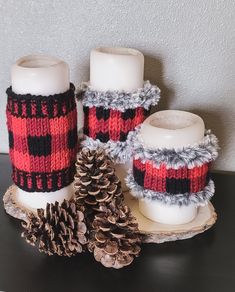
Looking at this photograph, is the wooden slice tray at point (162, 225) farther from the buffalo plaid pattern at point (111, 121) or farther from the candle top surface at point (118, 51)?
the candle top surface at point (118, 51)

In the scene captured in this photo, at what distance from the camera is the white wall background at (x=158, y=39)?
73cm

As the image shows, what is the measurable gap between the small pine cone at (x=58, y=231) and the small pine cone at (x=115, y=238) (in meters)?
0.02

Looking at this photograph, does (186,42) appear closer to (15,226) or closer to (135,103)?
(135,103)

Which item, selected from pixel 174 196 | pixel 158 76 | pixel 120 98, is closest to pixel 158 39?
pixel 158 76

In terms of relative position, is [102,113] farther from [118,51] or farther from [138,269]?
[138,269]

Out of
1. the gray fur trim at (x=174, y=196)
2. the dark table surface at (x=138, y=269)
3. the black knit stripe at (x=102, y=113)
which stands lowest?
the dark table surface at (x=138, y=269)

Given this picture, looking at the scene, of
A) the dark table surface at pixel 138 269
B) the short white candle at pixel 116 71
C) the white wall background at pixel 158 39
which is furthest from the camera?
the white wall background at pixel 158 39

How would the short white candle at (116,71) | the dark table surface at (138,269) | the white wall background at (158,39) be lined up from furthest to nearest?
the white wall background at (158,39)
the short white candle at (116,71)
the dark table surface at (138,269)

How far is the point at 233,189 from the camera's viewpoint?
2.43ft

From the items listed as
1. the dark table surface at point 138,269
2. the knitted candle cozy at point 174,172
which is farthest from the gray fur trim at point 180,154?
the dark table surface at point 138,269

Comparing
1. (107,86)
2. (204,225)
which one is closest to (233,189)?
(204,225)

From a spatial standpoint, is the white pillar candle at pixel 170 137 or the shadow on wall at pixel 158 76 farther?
the shadow on wall at pixel 158 76

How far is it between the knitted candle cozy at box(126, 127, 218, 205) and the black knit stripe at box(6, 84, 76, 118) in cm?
10

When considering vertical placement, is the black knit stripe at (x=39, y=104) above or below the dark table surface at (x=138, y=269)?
above
